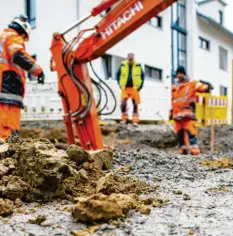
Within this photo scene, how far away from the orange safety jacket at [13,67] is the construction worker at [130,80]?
6.18 m

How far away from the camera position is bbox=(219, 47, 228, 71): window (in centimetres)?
2867

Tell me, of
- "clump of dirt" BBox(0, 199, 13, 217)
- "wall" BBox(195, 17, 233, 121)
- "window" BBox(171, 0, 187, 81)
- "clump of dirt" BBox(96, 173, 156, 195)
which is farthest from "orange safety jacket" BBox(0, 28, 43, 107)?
"wall" BBox(195, 17, 233, 121)

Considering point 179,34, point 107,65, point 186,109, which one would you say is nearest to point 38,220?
point 186,109

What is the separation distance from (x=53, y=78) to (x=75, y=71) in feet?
31.4

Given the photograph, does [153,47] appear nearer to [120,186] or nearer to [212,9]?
[212,9]

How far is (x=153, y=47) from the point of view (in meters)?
20.2

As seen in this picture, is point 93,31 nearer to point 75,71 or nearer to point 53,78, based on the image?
point 75,71

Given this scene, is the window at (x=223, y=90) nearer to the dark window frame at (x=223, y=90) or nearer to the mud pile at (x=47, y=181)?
the dark window frame at (x=223, y=90)

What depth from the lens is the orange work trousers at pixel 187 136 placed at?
9.48 metres

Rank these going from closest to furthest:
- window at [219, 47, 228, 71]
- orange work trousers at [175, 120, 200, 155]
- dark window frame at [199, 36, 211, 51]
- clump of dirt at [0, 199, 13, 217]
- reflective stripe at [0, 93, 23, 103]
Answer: clump of dirt at [0, 199, 13, 217] → reflective stripe at [0, 93, 23, 103] → orange work trousers at [175, 120, 200, 155] → dark window frame at [199, 36, 211, 51] → window at [219, 47, 228, 71]

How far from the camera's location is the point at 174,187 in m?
4.14

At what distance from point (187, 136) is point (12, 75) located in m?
4.49

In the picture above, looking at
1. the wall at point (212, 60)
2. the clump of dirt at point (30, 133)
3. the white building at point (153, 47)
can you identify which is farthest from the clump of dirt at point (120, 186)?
the wall at point (212, 60)

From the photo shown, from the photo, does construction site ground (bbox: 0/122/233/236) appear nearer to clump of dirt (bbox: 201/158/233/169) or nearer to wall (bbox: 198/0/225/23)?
clump of dirt (bbox: 201/158/233/169)
